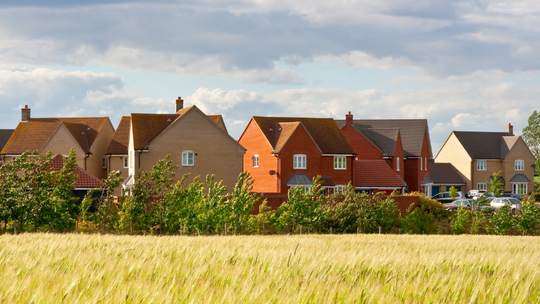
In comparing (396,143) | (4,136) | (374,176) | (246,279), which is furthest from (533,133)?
(246,279)

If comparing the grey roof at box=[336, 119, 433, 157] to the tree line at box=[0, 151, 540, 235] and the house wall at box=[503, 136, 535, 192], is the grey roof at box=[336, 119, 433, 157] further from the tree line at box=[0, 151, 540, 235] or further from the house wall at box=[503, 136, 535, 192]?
the tree line at box=[0, 151, 540, 235]

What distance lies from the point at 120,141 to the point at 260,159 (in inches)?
554

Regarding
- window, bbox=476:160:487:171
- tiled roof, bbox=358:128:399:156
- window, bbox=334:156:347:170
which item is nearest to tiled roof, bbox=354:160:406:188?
window, bbox=334:156:347:170

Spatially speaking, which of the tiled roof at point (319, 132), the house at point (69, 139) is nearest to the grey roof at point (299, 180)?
the tiled roof at point (319, 132)

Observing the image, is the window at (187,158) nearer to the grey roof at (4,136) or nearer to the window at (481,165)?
the grey roof at (4,136)

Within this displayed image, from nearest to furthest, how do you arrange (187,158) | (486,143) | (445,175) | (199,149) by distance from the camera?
(187,158)
(199,149)
(445,175)
(486,143)

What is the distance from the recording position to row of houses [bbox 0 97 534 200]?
49062mm

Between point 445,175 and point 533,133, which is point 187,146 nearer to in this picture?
point 445,175

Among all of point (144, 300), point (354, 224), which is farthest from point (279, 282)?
point (354, 224)

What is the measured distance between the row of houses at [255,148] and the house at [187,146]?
8cm

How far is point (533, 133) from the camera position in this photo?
3467 inches

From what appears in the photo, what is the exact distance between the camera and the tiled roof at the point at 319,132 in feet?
177

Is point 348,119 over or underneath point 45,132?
over

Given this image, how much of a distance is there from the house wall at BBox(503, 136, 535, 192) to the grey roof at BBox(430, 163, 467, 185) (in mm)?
6298
